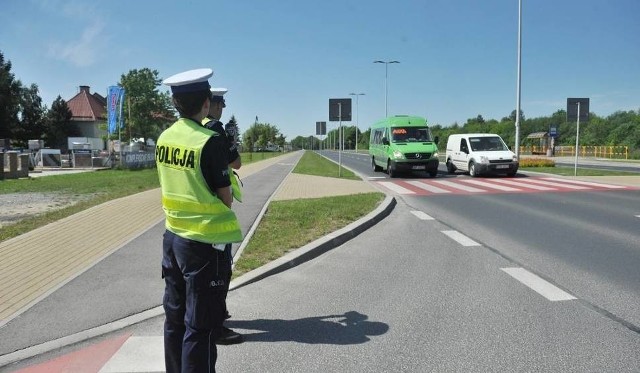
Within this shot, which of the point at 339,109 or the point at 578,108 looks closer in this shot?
the point at 339,109

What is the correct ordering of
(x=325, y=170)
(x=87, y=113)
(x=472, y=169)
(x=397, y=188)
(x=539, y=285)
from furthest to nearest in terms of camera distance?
(x=87, y=113) < (x=325, y=170) < (x=472, y=169) < (x=397, y=188) < (x=539, y=285)

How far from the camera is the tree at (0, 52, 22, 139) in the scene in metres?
52.2

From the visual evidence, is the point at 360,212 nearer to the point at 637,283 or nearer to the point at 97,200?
the point at 637,283

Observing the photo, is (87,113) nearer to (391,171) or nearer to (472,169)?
(391,171)

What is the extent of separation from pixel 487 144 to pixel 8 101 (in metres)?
51.1

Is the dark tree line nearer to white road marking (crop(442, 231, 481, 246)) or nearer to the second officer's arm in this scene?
white road marking (crop(442, 231, 481, 246))

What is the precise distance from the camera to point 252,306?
15.1 feet

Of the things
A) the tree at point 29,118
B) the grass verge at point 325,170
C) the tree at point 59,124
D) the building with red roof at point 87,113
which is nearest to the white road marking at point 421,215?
the grass verge at point 325,170

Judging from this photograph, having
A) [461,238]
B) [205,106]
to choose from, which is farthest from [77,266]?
[461,238]

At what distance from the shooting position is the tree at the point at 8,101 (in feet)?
171

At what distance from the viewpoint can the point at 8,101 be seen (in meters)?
52.8

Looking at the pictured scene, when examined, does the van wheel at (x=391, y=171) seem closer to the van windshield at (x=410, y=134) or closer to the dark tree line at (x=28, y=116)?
the van windshield at (x=410, y=134)

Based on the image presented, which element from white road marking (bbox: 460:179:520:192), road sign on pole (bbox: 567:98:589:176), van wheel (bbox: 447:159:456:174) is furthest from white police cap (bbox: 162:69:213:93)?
van wheel (bbox: 447:159:456:174)

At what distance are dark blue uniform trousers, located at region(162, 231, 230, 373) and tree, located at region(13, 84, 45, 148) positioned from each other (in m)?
63.7
